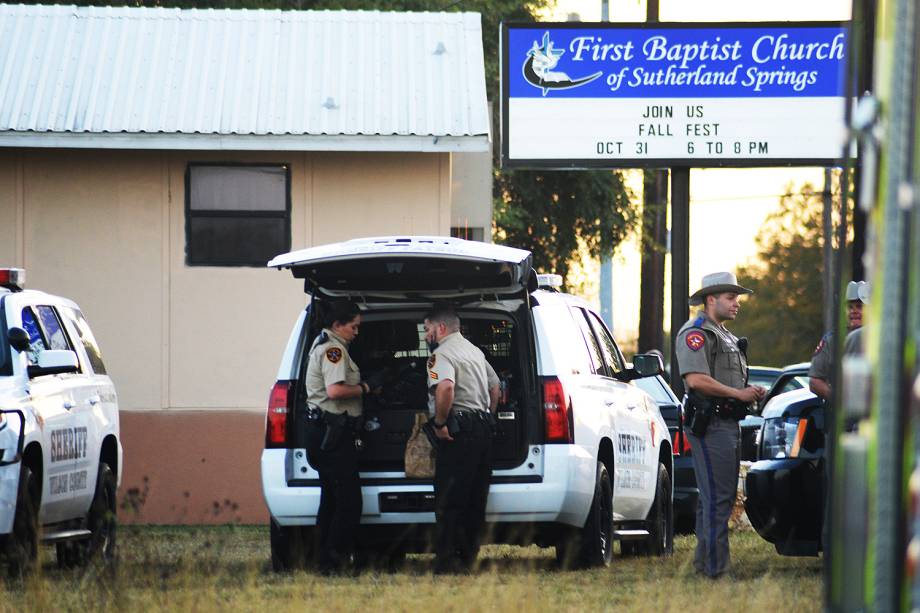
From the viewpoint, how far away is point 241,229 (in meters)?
17.3

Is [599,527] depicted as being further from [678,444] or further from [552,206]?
[552,206]

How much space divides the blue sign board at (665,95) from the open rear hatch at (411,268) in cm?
786

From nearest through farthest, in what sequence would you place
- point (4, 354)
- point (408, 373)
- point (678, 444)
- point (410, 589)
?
point (410, 589)
point (408, 373)
point (4, 354)
point (678, 444)

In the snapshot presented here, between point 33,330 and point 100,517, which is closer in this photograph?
point 33,330

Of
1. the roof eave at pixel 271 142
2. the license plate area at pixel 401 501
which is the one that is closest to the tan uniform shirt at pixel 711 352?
the license plate area at pixel 401 501

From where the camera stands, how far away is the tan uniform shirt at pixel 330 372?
32.7ft

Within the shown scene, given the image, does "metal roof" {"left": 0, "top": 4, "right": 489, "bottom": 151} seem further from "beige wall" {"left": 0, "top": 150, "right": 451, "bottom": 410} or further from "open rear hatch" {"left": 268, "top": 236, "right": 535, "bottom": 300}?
"open rear hatch" {"left": 268, "top": 236, "right": 535, "bottom": 300}

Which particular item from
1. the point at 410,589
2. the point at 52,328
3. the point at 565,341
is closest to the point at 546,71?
the point at 52,328

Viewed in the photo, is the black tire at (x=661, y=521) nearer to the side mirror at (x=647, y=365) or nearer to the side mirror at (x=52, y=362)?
the side mirror at (x=647, y=365)

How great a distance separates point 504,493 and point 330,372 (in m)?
1.19

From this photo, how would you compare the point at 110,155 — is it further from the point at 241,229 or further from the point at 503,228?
the point at 503,228

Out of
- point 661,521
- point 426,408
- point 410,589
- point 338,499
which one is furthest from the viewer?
point 661,521

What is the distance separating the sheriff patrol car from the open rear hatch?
1786mm

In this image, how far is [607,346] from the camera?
12.1 meters
